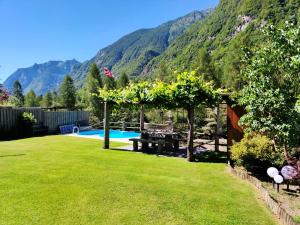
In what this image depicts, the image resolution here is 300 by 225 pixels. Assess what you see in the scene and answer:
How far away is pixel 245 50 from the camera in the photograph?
804 centimetres

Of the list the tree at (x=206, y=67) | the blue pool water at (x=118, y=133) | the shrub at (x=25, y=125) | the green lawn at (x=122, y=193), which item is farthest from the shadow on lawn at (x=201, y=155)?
the tree at (x=206, y=67)

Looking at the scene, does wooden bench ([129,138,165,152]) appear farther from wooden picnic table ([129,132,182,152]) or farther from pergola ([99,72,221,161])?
pergola ([99,72,221,161])

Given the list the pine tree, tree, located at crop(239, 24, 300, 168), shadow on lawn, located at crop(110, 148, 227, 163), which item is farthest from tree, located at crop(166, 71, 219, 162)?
the pine tree

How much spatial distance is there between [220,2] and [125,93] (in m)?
126

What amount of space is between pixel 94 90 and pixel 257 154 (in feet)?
82.9

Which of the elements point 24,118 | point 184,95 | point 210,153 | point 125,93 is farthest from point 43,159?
point 24,118

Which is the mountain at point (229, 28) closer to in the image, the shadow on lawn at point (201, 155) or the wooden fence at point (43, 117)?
the wooden fence at point (43, 117)

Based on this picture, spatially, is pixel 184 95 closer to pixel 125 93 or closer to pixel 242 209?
pixel 125 93

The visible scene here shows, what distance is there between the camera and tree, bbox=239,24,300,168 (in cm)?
648

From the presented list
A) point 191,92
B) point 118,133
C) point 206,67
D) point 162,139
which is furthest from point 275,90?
point 206,67

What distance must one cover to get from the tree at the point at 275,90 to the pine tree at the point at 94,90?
1914 cm

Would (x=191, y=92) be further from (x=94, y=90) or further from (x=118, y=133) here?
(x=94, y=90)

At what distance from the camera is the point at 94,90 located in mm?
31938

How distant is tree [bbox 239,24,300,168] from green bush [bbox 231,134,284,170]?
44 cm
